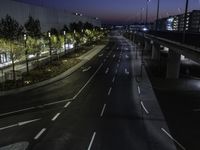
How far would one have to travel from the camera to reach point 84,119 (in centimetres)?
2272

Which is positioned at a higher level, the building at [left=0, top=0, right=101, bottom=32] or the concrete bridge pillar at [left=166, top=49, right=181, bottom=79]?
the building at [left=0, top=0, right=101, bottom=32]

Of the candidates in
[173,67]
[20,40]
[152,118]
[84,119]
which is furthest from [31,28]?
[152,118]

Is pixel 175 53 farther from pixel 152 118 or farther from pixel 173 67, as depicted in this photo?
pixel 152 118

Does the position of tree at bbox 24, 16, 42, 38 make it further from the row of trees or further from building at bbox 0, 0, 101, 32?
building at bbox 0, 0, 101, 32

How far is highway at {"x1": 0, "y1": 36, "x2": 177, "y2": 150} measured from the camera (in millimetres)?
18047

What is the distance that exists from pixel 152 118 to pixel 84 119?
20.2 ft

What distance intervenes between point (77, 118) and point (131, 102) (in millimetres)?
7635

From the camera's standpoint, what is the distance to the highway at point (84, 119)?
18047 millimetres

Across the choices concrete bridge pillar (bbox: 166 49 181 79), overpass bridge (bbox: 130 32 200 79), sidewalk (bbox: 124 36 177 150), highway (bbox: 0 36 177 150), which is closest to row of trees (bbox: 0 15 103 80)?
highway (bbox: 0 36 177 150)

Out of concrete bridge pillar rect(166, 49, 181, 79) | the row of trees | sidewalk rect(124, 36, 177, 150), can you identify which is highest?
the row of trees

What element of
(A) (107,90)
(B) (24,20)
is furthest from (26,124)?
(B) (24,20)

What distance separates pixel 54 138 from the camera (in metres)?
18.6

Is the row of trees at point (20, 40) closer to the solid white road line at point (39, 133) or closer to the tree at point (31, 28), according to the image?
the tree at point (31, 28)

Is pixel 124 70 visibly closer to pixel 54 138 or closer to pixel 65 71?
pixel 65 71
